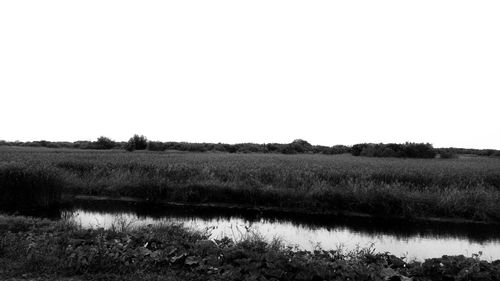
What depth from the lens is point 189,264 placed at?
579 centimetres

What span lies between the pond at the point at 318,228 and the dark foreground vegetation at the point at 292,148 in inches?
1401

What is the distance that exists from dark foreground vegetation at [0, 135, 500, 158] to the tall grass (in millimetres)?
38136

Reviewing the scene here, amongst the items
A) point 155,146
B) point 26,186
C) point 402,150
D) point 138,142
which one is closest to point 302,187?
point 26,186

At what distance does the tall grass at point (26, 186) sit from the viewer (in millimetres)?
15531

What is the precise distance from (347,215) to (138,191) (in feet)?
33.1

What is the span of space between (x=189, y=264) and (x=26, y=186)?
1324cm

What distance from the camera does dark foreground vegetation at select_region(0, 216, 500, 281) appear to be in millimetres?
5254

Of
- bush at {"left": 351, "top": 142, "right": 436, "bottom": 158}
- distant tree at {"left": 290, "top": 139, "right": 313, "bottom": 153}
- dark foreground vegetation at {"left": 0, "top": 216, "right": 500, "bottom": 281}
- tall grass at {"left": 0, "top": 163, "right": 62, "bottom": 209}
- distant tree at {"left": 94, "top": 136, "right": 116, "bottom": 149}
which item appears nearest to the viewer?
dark foreground vegetation at {"left": 0, "top": 216, "right": 500, "bottom": 281}

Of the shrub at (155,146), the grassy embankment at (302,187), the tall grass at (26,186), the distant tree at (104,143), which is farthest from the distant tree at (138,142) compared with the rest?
the tall grass at (26,186)

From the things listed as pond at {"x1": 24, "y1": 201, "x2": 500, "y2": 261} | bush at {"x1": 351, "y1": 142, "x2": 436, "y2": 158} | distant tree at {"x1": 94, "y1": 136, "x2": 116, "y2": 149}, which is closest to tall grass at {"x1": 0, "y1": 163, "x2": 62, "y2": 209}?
pond at {"x1": 24, "y1": 201, "x2": 500, "y2": 261}

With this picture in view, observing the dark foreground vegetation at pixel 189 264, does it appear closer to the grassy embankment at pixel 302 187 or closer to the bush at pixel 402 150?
the grassy embankment at pixel 302 187

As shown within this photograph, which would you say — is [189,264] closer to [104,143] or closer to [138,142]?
[138,142]

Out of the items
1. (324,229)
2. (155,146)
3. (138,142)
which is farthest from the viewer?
(138,142)

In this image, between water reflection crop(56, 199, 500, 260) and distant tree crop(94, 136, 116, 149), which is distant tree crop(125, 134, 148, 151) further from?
water reflection crop(56, 199, 500, 260)
